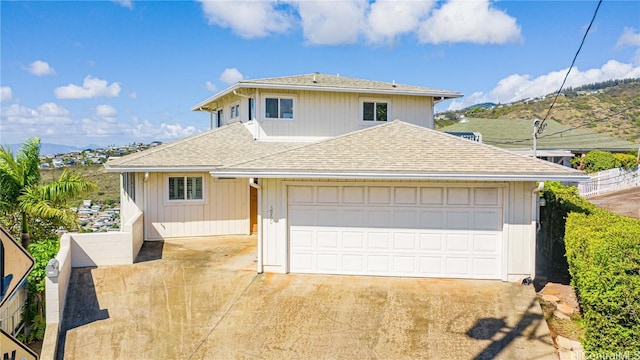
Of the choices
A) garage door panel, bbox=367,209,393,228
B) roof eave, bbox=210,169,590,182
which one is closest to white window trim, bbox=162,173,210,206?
roof eave, bbox=210,169,590,182

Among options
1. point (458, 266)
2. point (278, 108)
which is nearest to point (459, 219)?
point (458, 266)

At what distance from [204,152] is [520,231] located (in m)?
9.54

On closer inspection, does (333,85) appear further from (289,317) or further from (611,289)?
(611,289)

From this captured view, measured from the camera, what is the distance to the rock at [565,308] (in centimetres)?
866

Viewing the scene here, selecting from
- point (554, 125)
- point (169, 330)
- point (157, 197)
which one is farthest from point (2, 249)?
point (554, 125)

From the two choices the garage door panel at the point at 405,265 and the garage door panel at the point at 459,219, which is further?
the garage door panel at the point at 405,265

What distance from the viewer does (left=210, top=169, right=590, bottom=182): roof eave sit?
9.39 metres

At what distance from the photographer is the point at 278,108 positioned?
1614 centimetres

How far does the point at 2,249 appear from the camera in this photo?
311 centimetres

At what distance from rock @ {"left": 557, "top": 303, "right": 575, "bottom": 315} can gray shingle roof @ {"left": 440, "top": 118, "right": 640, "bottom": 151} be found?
860 inches

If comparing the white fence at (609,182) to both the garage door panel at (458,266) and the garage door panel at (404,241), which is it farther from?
the garage door panel at (404,241)

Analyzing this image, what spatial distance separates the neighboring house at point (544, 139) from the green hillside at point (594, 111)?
63.5 feet

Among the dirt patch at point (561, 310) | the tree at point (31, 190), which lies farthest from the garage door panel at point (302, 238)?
the tree at point (31, 190)

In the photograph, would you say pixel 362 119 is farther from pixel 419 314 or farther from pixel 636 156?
pixel 636 156
